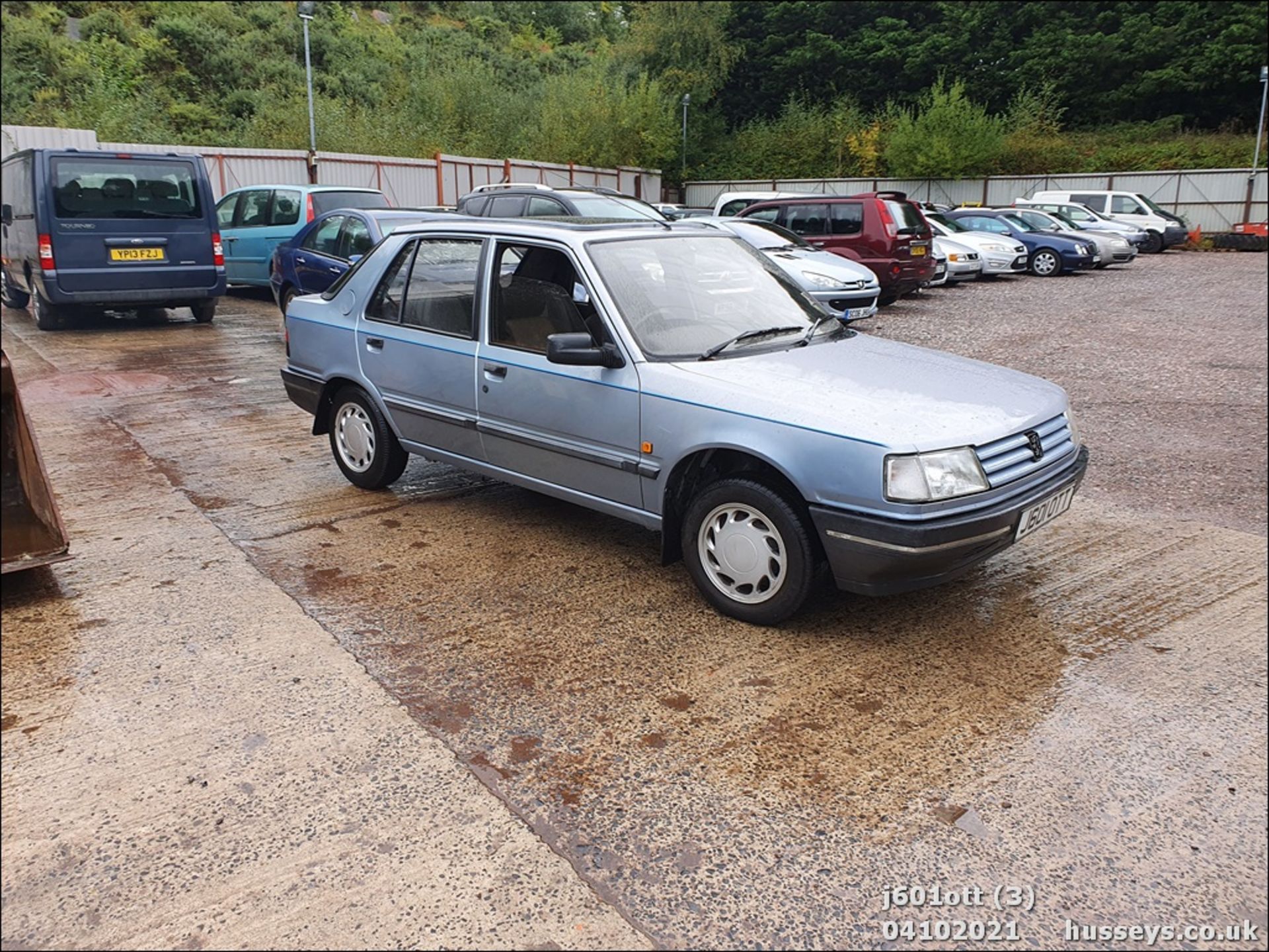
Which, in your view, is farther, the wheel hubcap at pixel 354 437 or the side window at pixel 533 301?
the wheel hubcap at pixel 354 437

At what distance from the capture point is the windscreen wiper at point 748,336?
436 cm

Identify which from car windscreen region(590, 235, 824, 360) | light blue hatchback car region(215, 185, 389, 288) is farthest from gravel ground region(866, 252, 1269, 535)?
light blue hatchback car region(215, 185, 389, 288)

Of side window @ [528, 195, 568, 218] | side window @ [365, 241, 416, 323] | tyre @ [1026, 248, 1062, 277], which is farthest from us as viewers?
tyre @ [1026, 248, 1062, 277]

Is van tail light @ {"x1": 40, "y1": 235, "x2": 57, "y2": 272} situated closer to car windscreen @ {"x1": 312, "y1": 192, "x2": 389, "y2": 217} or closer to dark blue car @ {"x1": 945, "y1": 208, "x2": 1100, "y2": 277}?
car windscreen @ {"x1": 312, "y1": 192, "x2": 389, "y2": 217}

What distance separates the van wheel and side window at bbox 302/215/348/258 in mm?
3224

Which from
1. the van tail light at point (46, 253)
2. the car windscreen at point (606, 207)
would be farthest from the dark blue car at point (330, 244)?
the van tail light at point (46, 253)

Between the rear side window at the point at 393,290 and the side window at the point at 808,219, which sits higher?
the side window at the point at 808,219

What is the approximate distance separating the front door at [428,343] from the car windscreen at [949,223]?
59.2 feet

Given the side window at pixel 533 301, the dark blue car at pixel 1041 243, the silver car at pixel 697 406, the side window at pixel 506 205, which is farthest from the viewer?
the dark blue car at pixel 1041 243

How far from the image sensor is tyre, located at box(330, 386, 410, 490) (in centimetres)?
572

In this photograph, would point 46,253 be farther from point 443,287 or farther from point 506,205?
point 443,287

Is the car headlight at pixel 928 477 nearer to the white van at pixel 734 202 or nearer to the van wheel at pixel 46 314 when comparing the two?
the van wheel at pixel 46 314

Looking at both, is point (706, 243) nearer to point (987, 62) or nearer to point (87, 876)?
point (87, 876)

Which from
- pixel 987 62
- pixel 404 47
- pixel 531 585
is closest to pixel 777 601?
pixel 531 585
